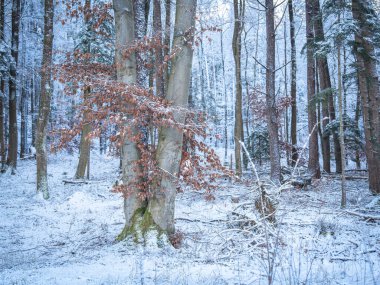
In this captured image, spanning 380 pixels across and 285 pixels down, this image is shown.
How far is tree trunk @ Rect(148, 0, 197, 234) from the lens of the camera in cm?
516

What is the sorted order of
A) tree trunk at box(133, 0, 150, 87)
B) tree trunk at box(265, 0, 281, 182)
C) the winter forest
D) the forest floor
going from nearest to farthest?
the forest floor
the winter forest
tree trunk at box(133, 0, 150, 87)
tree trunk at box(265, 0, 281, 182)

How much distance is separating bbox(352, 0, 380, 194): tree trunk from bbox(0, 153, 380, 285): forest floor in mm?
1061

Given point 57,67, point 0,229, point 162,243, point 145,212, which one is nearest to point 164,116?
point 145,212

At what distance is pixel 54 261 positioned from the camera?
454 centimetres

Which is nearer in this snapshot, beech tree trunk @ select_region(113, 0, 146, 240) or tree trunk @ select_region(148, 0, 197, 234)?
tree trunk @ select_region(148, 0, 197, 234)

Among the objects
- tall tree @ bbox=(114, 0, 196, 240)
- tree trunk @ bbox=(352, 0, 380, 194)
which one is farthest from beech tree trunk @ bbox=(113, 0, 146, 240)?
tree trunk @ bbox=(352, 0, 380, 194)

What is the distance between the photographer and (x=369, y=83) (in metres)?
8.54

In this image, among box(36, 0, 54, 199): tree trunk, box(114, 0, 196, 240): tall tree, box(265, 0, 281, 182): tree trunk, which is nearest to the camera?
box(114, 0, 196, 240): tall tree

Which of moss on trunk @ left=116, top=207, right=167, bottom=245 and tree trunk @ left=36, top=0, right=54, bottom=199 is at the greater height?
tree trunk @ left=36, top=0, right=54, bottom=199

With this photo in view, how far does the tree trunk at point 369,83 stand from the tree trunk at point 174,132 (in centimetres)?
594

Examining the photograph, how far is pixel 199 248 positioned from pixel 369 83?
24.6 ft

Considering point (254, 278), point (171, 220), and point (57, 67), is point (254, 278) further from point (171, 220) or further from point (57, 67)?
point (57, 67)

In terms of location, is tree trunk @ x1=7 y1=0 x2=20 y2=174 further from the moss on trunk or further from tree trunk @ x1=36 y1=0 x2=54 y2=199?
the moss on trunk

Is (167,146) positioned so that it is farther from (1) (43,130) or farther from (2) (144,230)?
(1) (43,130)
